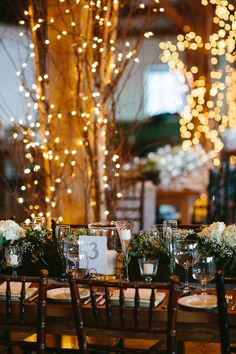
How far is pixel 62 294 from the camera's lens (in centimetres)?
312

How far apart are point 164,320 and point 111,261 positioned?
26.6 inches

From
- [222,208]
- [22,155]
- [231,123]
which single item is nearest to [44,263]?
[22,155]

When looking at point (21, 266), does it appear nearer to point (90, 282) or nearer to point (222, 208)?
point (90, 282)

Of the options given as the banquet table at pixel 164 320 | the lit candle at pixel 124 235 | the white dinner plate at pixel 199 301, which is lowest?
the banquet table at pixel 164 320

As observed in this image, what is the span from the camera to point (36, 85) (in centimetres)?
552

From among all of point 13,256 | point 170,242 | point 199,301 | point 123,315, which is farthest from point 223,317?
point 13,256

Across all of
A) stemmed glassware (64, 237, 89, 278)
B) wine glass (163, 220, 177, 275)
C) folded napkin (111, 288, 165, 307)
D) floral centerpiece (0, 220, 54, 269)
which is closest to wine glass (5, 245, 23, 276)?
floral centerpiece (0, 220, 54, 269)

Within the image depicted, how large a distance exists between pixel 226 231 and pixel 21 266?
115cm

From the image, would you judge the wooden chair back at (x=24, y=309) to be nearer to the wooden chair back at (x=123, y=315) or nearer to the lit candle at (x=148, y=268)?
the wooden chair back at (x=123, y=315)

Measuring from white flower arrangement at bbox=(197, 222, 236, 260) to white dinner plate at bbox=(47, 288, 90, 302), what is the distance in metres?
0.70

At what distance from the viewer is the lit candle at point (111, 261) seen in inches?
135

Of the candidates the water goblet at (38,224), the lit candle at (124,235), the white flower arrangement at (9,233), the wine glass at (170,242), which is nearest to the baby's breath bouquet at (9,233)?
the white flower arrangement at (9,233)

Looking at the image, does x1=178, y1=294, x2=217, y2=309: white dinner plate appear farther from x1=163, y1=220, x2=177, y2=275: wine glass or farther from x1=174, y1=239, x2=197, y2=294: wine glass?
x1=163, y1=220, x2=177, y2=275: wine glass

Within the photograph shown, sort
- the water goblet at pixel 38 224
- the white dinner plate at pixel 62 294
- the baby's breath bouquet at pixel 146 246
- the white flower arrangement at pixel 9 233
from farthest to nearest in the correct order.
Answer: the water goblet at pixel 38 224
the white flower arrangement at pixel 9 233
the baby's breath bouquet at pixel 146 246
the white dinner plate at pixel 62 294
